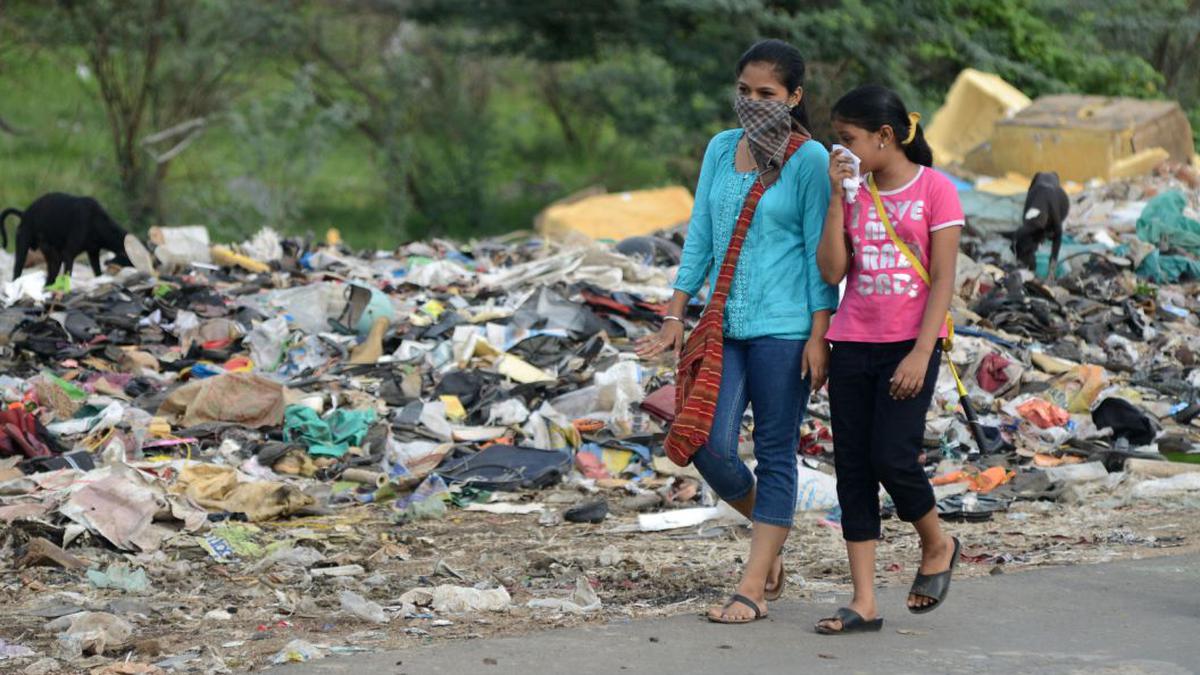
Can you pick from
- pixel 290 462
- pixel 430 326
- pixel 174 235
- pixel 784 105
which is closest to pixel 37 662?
pixel 784 105

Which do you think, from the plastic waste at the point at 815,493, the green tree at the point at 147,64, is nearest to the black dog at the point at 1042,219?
the plastic waste at the point at 815,493

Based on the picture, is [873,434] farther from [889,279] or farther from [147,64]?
[147,64]

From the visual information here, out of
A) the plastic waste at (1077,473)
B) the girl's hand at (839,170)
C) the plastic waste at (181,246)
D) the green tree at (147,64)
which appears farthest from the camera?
the green tree at (147,64)

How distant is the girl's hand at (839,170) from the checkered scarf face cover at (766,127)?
0.66ft

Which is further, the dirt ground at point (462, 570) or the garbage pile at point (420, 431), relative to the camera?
the garbage pile at point (420, 431)

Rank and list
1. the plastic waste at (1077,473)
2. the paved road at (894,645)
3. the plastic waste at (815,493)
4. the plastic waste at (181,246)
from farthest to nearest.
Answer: the plastic waste at (181,246) → the plastic waste at (1077,473) → the plastic waste at (815,493) → the paved road at (894,645)

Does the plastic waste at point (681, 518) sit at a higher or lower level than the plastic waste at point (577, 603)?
lower

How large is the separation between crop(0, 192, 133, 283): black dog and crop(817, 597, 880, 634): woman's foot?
8488 millimetres

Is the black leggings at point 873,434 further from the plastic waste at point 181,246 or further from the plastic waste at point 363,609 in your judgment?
the plastic waste at point 181,246

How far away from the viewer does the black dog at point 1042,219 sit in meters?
11.2

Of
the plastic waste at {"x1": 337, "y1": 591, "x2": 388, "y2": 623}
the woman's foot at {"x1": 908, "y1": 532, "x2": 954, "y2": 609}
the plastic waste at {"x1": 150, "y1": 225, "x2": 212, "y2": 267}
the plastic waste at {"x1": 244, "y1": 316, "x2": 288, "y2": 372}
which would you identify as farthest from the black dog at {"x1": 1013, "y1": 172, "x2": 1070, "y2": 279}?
the plastic waste at {"x1": 337, "y1": 591, "x2": 388, "y2": 623}

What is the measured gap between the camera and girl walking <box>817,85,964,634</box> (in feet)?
13.6

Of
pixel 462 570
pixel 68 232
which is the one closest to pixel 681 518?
pixel 462 570

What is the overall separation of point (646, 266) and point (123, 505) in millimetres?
5708
